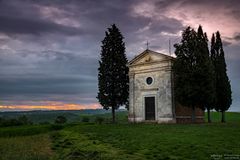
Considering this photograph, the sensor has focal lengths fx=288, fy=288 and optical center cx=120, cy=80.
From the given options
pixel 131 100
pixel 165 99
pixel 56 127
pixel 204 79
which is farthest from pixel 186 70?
pixel 56 127

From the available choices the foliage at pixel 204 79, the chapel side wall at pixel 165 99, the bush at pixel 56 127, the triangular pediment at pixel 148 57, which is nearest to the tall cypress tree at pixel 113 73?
the triangular pediment at pixel 148 57

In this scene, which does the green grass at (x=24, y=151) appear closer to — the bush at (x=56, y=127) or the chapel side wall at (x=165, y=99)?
the bush at (x=56, y=127)

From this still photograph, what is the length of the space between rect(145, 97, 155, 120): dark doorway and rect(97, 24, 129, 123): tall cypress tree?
3146 mm

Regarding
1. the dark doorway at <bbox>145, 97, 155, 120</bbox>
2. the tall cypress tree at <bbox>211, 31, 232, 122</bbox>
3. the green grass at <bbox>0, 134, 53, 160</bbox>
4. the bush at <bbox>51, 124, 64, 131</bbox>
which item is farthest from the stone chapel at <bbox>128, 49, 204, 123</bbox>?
the green grass at <bbox>0, 134, 53, 160</bbox>

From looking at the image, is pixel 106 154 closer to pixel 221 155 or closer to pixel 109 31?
pixel 221 155

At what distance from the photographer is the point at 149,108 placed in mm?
37500

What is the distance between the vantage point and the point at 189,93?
104ft

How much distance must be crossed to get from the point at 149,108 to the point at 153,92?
2.18 metres

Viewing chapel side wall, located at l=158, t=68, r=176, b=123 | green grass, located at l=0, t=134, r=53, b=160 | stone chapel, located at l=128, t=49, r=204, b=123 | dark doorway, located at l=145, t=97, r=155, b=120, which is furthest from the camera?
dark doorway, located at l=145, t=97, r=155, b=120

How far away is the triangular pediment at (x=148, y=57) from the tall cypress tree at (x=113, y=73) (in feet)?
5.50

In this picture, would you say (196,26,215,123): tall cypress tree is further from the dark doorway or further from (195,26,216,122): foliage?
the dark doorway

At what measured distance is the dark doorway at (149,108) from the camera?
3712 centimetres

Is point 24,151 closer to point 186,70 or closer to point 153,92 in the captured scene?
point 186,70

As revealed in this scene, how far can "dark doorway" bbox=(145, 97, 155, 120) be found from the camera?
122 feet
